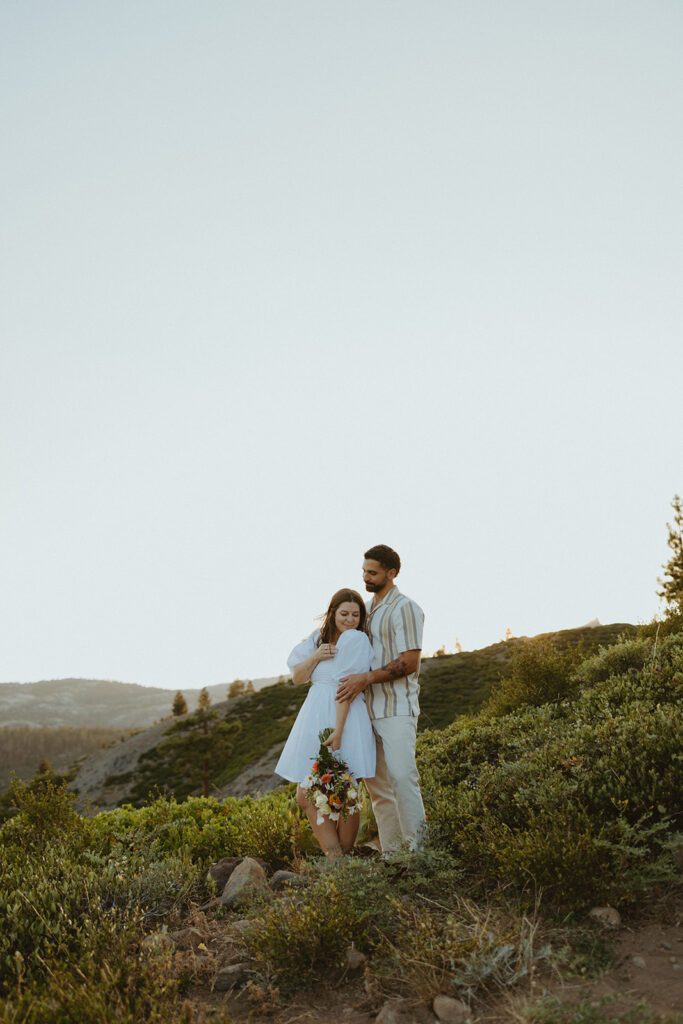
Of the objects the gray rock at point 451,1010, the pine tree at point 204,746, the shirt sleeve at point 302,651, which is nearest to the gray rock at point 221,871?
the shirt sleeve at point 302,651

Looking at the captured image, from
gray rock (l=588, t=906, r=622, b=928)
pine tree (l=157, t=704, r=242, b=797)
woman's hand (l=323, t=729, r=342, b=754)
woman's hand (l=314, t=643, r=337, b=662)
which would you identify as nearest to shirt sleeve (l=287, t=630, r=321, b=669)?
woman's hand (l=314, t=643, r=337, b=662)

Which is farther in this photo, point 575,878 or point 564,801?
point 564,801

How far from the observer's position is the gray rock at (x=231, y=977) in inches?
156

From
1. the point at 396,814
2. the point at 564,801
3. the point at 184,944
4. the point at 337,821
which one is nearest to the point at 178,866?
the point at 184,944

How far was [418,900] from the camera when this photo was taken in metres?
4.55

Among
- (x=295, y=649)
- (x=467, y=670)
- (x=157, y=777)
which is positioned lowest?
(x=157, y=777)

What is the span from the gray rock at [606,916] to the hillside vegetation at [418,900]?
76 mm

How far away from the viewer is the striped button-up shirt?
541 centimetres

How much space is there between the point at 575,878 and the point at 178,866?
3.56m

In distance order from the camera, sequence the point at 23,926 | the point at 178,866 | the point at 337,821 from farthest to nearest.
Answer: the point at 178,866 < the point at 337,821 < the point at 23,926

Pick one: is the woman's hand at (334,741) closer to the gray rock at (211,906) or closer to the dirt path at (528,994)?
the dirt path at (528,994)

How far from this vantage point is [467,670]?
121 ft

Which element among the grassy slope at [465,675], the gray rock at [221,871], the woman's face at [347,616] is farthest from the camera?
the grassy slope at [465,675]

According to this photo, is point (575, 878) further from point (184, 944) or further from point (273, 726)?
point (273, 726)
